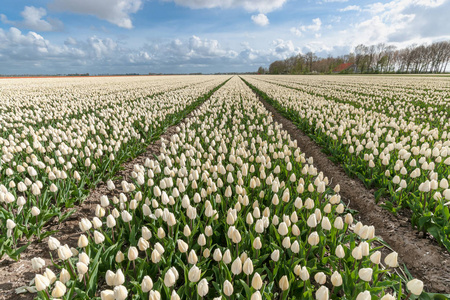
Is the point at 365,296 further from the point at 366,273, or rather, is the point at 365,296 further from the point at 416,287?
the point at 416,287

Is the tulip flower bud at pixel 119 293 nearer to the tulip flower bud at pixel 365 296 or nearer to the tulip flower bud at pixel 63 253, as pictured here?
the tulip flower bud at pixel 63 253

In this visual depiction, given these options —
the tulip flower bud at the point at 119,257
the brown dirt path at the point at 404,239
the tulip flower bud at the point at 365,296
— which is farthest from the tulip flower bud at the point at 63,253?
the brown dirt path at the point at 404,239

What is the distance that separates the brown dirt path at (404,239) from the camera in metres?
2.85

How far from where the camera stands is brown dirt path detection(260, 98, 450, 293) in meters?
2.85

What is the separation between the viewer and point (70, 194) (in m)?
4.21

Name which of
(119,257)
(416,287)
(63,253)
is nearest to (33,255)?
(63,253)

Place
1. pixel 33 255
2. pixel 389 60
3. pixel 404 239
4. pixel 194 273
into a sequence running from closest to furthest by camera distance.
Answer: pixel 194 273, pixel 33 255, pixel 404 239, pixel 389 60

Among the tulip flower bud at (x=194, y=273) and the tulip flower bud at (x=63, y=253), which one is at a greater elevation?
the tulip flower bud at (x=63, y=253)

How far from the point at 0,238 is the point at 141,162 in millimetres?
3834

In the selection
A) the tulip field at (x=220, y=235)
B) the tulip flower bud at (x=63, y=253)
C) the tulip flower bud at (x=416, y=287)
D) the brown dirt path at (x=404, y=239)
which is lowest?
the brown dirt path at (x=404, y=239)

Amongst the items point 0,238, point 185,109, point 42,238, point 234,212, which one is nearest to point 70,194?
point 42,238

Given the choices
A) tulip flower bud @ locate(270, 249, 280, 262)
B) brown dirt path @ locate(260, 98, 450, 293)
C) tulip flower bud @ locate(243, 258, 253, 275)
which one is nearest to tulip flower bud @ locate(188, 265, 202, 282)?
tulip flower bud @ locate(243, 258, 253, 275)

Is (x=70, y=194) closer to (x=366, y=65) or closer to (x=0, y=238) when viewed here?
(x=0, y=238)

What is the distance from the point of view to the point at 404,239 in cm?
345
